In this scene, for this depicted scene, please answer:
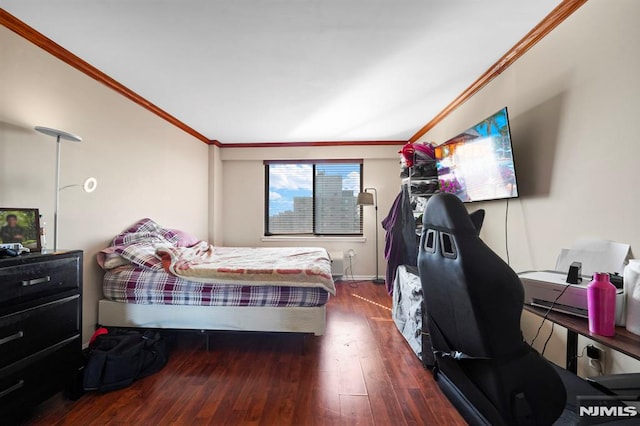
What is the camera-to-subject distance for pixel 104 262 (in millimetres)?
2271

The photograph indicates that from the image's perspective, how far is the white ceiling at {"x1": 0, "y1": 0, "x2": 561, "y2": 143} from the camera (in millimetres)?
1573

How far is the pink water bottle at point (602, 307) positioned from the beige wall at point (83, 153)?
3239 mm

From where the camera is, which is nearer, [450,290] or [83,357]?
[450,290]

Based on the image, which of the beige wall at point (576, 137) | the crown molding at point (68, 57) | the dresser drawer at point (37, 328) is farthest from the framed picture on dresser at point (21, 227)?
the beige wall at point (576, 137)

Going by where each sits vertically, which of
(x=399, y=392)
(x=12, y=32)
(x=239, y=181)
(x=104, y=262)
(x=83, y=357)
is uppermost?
(x=12, y=32)

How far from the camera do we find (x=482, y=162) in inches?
80.4

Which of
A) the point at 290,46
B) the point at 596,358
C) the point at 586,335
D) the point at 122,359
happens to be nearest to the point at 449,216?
the point at 586,335

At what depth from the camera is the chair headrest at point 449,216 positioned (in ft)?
2.89

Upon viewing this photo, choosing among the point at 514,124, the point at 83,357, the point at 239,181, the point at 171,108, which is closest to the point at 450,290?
the point at 514,124

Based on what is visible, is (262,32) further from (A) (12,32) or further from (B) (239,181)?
(B) (239,181)

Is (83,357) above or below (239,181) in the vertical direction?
below

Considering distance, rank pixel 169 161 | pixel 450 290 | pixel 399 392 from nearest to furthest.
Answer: pixel 450 290 → pixel 399 392 → pixel 169 161

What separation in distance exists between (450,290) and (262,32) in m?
1.95

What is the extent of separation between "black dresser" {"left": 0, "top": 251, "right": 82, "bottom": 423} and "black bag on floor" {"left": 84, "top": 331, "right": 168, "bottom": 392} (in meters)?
0.10
